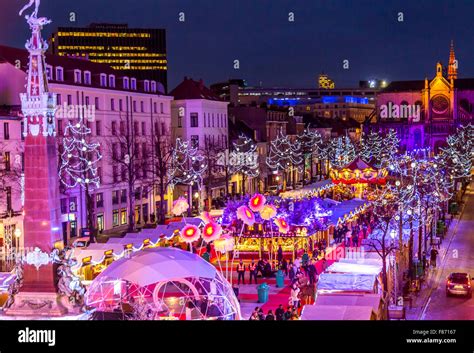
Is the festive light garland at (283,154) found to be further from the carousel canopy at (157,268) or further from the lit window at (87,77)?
the carousel canopy at (157,268)

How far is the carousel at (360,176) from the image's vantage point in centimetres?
5500

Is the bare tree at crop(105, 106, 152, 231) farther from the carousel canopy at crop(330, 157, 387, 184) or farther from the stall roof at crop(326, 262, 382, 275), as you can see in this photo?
the stall roof at crop(326, 262, 382, 275)

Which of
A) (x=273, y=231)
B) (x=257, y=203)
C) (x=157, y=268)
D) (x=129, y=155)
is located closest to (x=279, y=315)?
(x=157, y=268)

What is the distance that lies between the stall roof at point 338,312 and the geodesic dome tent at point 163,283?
1959mm

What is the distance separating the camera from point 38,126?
15.4 metres

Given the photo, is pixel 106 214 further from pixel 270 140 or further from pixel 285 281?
pixel 270 140

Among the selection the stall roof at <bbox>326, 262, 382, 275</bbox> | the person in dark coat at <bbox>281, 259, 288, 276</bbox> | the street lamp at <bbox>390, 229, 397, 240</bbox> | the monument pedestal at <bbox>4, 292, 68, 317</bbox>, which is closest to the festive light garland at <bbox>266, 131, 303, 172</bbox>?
the street lamp at <bbox>390, 229, 397, 240</bbox>

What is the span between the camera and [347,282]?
62.9ft

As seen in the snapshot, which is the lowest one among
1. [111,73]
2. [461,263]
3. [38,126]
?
[461,263]

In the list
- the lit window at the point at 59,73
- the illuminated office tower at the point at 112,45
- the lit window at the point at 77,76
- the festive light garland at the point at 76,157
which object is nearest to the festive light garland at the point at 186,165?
the illuminated office tower at the point at 112,45

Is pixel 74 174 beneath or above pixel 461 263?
above

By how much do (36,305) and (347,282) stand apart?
7.84 m

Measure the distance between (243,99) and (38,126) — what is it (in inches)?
5023
